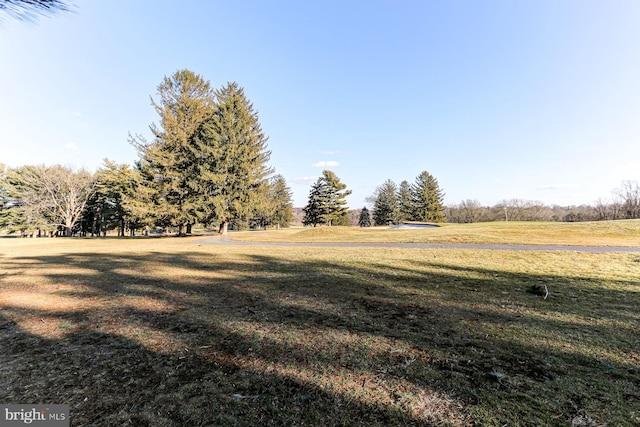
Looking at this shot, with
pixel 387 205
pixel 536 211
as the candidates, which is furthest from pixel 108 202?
pixel 536 211

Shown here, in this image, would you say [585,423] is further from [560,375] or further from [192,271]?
[192,271]

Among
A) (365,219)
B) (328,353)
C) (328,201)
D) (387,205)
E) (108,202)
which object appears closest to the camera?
(328,353)

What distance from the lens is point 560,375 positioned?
2.33 meters

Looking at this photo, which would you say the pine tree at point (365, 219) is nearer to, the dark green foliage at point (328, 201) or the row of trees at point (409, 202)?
the row of trees at point (409, 202)

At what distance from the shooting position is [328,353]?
2775mm

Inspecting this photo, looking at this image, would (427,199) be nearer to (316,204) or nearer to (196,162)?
(316,204)

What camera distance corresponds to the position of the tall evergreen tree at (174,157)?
22.7 meters

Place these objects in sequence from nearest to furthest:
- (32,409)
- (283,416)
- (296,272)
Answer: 1. (283,416)
2. (32,409)
3. (296,272)

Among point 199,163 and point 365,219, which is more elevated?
point 199,163

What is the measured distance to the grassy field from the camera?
192 centimetres

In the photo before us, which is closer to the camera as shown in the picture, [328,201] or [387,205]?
[328,201]

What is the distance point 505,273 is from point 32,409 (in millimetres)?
8393

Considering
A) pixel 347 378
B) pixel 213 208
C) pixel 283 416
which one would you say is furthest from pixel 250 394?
pixel 213 208

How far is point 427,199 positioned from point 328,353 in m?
51.1
